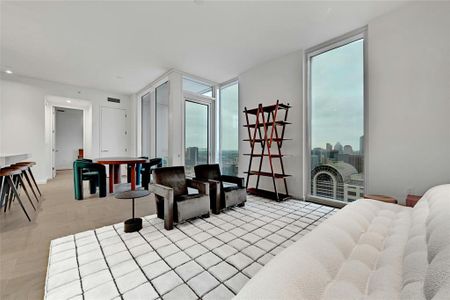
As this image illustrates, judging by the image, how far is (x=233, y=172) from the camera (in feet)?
17.4

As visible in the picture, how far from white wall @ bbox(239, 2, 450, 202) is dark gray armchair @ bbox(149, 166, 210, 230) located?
2.61m

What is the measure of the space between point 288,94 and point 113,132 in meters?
6.11

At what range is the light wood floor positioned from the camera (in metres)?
1.54

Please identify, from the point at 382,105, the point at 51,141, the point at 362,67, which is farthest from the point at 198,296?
the point at 51,141

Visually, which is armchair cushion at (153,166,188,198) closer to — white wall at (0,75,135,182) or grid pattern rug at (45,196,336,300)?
grid pattern rug at (45,196,336,300)

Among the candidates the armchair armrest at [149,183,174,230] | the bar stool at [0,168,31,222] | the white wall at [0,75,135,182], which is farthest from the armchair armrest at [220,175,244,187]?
the white wall at [0,75,135,182]

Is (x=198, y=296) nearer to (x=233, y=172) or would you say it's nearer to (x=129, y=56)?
(x=233, y=172)

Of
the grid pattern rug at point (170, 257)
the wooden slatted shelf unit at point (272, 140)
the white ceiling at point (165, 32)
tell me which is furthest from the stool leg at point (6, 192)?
the wooden slatted shelf unit at point (272, 140)

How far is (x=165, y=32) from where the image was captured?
3137 mm

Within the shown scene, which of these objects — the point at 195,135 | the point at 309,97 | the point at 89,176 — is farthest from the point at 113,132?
the point at 309,97

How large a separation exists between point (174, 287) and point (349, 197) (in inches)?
125

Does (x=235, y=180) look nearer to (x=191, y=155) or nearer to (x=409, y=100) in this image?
(x=191, y=155)

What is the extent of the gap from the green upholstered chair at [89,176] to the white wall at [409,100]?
5.05 m

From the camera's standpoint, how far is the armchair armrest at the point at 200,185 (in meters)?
2.78
